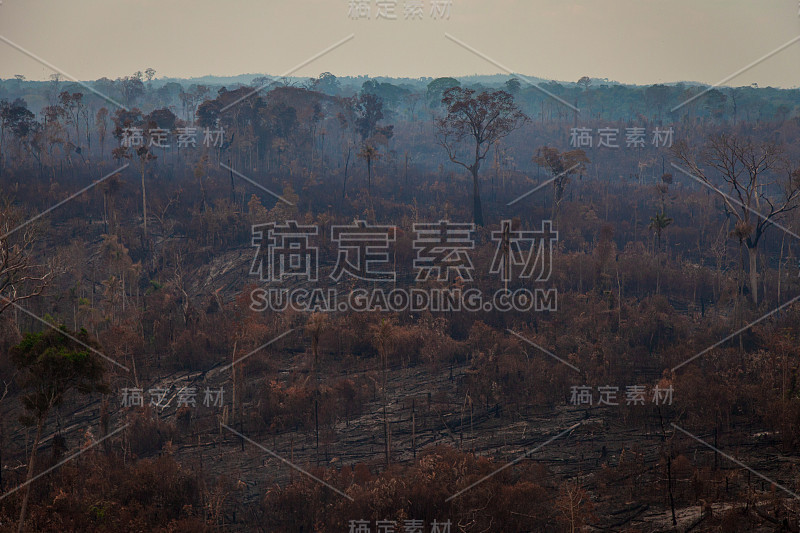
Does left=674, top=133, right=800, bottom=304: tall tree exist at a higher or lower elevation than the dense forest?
higher

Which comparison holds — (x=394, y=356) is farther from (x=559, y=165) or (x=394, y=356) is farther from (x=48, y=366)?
(x=559, y=165)

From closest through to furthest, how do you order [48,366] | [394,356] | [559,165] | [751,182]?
[48,366], [394,356], [751,182], [559,165]

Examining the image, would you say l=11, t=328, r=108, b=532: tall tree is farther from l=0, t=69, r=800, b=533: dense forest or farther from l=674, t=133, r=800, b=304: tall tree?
l=674, t=133, r=800, b=304: tall tree

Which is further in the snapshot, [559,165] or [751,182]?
[559,165]

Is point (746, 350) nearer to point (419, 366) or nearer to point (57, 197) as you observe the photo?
point (419, 366)

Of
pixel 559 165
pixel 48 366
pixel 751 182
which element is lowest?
pixel 48 366

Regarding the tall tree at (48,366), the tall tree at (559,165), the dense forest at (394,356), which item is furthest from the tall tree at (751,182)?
the tall tree at (48,366)

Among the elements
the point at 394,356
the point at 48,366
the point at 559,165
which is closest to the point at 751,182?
the point at 559,165

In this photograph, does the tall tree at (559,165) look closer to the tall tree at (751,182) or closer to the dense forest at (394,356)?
the dense forest at (394,356)

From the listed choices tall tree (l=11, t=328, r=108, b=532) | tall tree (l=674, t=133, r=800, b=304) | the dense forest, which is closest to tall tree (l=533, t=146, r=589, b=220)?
the dense forest
